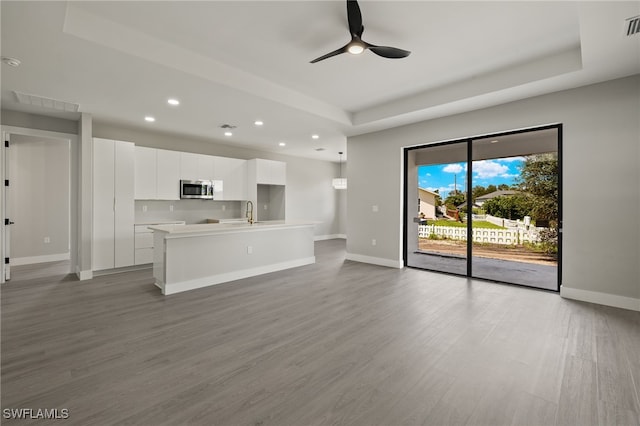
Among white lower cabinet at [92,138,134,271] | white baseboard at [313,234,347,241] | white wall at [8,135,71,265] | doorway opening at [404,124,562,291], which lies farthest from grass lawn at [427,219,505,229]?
white wall at [8,135,71,265]

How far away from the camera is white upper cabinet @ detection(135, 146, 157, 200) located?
5.47 metres

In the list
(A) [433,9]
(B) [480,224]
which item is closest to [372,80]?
(A) [433,9]

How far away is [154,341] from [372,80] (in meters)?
4.00

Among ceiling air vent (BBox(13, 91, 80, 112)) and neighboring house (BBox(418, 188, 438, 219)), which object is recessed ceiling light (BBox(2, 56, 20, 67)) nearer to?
ceiling air vent (BBox(13, 91, 80, 112))

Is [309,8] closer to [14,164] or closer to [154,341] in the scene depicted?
[154,341]

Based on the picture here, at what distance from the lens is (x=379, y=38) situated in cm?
310

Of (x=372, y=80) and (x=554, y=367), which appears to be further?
(x=372, y=80)

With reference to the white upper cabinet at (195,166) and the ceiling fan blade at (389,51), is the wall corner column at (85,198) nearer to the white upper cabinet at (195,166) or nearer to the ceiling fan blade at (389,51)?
the white upper cabinet at (195,166)

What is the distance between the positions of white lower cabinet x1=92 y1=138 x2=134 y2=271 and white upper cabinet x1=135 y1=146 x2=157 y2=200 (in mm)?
227

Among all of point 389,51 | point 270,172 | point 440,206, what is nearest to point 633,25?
point 389,51

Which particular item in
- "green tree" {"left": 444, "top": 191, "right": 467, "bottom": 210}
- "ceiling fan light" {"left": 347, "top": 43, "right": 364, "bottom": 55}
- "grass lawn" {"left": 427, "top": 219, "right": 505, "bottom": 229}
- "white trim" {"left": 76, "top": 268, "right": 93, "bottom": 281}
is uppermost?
"ceiling fan light" {"left": 347, "top": 43, "right": 364, "bottom": 55}

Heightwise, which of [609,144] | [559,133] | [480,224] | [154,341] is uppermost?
[559,133]

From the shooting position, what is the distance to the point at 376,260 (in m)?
5.82

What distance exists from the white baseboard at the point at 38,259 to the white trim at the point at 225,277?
12.0 ft
